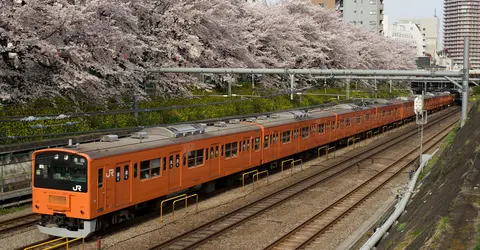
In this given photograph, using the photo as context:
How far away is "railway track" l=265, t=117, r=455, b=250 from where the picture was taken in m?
14.2

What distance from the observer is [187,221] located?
16.2 metres

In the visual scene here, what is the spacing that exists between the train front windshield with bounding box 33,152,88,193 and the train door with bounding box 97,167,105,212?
15.0 inches

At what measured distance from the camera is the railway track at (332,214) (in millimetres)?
14156

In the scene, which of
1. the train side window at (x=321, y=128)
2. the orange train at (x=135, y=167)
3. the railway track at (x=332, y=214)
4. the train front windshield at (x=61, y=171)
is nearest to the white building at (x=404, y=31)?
the train side window at (x=321, y=128)

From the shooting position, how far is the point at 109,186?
14.0 metres

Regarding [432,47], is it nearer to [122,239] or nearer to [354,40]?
[354,40]

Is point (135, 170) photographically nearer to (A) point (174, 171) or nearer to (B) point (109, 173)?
(B) point (109, 173)

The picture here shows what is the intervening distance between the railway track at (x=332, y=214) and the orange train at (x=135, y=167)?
156 inches

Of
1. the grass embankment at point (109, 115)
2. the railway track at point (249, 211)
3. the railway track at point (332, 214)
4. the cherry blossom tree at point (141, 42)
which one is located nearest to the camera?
the railway track at point (249, 211)

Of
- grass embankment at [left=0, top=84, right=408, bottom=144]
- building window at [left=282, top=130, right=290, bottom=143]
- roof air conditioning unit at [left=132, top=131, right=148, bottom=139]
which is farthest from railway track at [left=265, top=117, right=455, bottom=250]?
grass embankment at [left=0, top=84, right=408, bottom=144]

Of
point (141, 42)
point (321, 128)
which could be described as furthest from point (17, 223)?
point (321, 128)

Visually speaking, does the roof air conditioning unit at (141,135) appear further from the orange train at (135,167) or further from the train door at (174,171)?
the train door at (174,171)

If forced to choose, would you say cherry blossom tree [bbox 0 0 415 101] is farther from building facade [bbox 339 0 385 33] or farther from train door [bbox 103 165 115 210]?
building facade [bbox 339 0 385 33]

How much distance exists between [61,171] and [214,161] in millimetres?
6389
